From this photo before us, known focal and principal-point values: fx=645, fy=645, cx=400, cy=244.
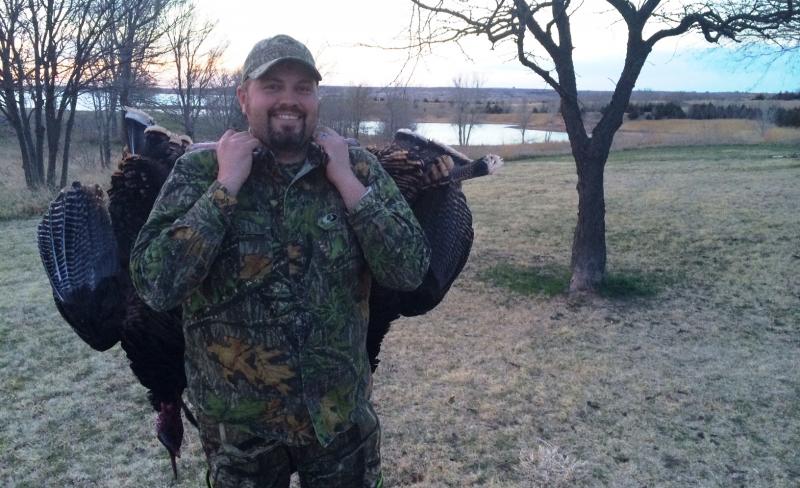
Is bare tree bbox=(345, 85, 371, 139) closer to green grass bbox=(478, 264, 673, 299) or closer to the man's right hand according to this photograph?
green grass bbox=(478, 264, 673, 299)

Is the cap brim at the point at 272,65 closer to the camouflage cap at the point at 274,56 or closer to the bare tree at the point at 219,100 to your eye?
the camouflage cap at the point at 274,56

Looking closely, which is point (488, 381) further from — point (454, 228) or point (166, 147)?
point (166, 147)

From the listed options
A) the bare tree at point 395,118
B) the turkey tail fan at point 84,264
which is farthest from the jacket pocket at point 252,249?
the bare tree at point 395,118

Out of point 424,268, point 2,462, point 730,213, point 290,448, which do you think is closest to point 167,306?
point 290,448

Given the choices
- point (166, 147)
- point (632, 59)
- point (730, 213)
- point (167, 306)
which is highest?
point (632, 59)

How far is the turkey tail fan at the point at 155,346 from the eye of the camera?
2490mm

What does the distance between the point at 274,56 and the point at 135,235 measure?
1026mm

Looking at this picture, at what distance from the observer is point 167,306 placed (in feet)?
5.97

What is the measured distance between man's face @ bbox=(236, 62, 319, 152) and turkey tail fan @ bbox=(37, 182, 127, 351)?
959mm

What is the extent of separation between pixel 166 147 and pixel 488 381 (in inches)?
141

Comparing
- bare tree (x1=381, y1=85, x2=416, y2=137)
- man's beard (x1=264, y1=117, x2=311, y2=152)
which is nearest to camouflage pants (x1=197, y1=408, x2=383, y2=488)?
man's beard (x1=264, y1=117, x2=311, y2=152)

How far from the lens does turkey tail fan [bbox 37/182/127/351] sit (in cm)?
241

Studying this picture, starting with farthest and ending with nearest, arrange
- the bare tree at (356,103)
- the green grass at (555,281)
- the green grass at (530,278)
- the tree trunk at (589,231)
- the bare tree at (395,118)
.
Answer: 1. the bare tree at (395,118)
2. the bare tree at (356,103)
3. the green grass at (530,278)
4. the green grass at (555,281)
5. the tree trunk at (589,231)

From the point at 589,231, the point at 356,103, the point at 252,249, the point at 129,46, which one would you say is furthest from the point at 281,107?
the point at 356,103
